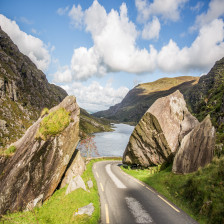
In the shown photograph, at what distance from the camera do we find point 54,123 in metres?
15.6

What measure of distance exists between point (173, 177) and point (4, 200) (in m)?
15.2

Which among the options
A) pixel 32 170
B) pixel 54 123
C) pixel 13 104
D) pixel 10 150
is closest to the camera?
pixel 32 170

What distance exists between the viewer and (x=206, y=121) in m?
15.7

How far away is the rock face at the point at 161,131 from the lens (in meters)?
21.4

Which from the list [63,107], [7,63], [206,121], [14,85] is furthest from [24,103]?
[206,121]

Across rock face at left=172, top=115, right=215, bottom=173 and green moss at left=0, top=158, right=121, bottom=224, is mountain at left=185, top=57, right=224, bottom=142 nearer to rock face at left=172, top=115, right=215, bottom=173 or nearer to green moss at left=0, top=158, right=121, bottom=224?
rock face at left=172, top=115, right=215, bottom=173

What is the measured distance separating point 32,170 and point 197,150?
51.5 ft

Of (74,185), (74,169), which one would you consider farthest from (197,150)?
(74,169)

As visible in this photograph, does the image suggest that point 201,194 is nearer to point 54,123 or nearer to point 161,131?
point 161,131

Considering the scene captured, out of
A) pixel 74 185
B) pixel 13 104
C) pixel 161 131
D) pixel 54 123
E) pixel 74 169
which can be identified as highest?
pixel 13 104

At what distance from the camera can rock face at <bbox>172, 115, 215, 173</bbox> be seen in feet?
46.9

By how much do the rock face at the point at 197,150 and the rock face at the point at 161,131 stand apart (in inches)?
198

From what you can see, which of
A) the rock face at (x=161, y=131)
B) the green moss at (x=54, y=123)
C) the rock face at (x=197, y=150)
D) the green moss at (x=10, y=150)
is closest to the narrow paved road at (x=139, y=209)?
the rock face at (x=197, y=150)

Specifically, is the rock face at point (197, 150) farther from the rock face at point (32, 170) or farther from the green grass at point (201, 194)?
the rock face at point (32, 170)
